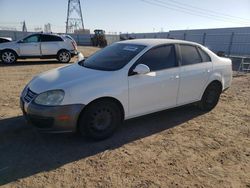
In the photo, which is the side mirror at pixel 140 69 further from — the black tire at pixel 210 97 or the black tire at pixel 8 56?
the black tire at pixel 8 56

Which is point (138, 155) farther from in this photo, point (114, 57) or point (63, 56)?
point (63, 56)

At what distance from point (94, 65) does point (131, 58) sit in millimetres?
732

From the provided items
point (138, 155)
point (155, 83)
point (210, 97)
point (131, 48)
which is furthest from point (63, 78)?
point (210, 97)

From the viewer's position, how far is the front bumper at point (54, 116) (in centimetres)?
397

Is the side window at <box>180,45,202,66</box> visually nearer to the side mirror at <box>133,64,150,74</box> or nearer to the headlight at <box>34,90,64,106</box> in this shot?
the side mirror at <box>133,64,150,74</box>

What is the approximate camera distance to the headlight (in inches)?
158

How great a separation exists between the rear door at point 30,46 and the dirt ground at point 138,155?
8.85 metres

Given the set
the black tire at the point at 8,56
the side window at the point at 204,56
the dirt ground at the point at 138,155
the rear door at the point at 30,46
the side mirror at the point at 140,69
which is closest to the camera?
the dirt ground at the point at 138,155

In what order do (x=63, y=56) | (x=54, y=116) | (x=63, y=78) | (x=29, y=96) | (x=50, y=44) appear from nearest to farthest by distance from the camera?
1. (x=54, y=116)
2. (x=29, y=96)
3. (x=63, y=78)
4. (x=50, y=44)
5. (x=63, y=56)

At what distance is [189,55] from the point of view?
5570 millimetres

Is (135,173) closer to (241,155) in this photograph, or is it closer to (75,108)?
(75,108)

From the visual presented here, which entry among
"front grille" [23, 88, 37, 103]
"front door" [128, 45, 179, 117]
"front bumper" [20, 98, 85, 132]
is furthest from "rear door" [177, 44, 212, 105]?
"front grille" [23, 88, 37, 103]

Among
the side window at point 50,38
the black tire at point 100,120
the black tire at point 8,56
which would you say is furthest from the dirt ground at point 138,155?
the side window at point 50,38

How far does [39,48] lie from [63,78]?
10493 millimetres
